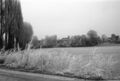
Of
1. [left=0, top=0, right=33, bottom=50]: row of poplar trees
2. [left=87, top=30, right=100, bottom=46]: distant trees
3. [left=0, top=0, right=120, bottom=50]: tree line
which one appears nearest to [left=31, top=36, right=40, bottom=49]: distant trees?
[left=0, top=0, right=120, bottom=50]: tree line

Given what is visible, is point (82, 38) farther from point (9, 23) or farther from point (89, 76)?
point (89, 76)

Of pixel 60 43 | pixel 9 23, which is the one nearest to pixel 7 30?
pixel 9 23

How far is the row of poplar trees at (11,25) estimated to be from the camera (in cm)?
984

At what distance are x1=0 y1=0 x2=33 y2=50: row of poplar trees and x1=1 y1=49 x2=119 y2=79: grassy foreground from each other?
511 cm

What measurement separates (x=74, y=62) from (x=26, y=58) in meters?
1.86

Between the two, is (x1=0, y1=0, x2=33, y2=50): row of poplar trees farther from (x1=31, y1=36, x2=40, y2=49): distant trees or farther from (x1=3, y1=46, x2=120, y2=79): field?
(x1=3, y1=46, x2=120, y2=79): field

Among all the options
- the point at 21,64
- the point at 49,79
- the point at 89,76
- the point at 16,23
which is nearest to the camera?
the point at 49,79

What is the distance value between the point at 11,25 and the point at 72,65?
789 cm

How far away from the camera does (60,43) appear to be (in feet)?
33.3

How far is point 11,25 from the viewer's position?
10.4m

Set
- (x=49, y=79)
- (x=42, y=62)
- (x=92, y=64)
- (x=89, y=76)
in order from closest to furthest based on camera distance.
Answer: (x=49, y=79), (x=89, y=76), (x=92, y=64), (x=42, y=62)

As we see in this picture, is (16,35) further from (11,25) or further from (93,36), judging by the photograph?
(93,36)

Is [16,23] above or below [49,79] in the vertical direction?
above

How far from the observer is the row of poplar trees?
9.84 metres
